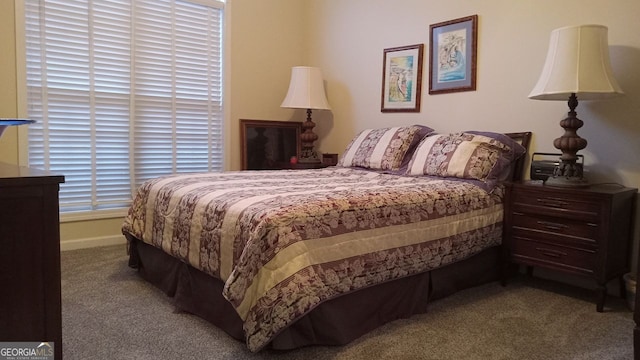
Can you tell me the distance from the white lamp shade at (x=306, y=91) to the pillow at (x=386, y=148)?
740mm

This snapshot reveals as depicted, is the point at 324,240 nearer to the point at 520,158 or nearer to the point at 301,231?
the point at 301,231

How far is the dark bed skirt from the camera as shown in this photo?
188 centimetres

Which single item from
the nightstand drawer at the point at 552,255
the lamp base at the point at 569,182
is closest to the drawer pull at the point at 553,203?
the lamp base at the point at 569,182

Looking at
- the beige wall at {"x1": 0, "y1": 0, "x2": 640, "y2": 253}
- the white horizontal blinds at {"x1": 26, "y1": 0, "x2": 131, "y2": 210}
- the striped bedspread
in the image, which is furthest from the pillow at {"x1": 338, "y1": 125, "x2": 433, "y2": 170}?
→ the white horizontal blinds at {"x1": 26, "y1": 0, "x2": 131, "y2": 210}

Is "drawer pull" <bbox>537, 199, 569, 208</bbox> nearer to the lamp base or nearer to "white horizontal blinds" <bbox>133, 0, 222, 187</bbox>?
the lamp base

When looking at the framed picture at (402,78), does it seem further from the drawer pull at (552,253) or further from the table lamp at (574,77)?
the drawer pull at (552,253)

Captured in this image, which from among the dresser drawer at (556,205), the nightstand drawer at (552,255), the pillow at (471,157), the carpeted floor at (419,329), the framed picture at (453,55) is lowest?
the carpeted floor at (419,329)

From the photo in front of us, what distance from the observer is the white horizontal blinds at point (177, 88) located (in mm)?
3779

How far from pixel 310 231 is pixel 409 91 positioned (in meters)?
2.32

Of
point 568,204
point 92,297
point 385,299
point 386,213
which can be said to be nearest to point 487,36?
point 568,204

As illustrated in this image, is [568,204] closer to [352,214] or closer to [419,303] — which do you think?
[419,303]

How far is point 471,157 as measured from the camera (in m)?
2.84

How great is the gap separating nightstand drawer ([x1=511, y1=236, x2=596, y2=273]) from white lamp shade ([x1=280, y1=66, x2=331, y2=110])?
2176 millimetres

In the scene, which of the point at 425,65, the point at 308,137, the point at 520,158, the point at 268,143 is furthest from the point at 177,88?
the point at 520,158
